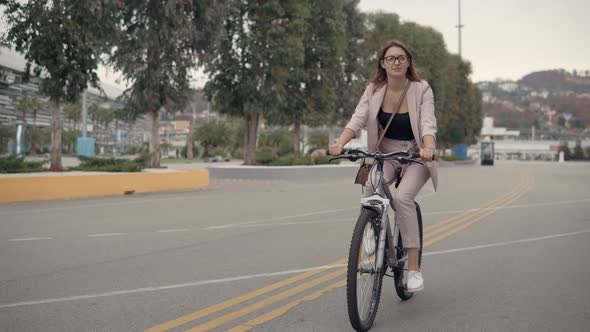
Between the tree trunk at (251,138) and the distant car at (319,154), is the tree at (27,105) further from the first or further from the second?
the tree trunk at (251,138)

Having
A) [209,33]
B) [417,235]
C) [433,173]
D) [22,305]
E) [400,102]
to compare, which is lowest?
[22,305]

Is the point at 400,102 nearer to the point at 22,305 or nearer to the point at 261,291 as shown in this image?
the point at 261,291

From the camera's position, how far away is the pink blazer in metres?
5.30

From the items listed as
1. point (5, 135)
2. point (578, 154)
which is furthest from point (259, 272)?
point (578, 154)

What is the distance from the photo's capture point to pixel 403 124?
5.44m

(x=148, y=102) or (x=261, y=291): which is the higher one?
(x=148, y=102)

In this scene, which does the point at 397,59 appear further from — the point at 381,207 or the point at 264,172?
the point at 264,172

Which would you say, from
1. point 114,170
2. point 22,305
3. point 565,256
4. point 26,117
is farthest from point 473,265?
point 26,117

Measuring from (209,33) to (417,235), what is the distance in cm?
2030

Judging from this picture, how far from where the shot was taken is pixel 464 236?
10.5m

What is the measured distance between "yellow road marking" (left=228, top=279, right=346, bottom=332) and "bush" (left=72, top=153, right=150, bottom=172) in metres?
15.6

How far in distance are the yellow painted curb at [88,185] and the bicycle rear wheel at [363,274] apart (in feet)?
46.0

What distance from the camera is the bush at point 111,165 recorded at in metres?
21.1

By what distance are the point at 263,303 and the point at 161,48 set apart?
63.7 ft
